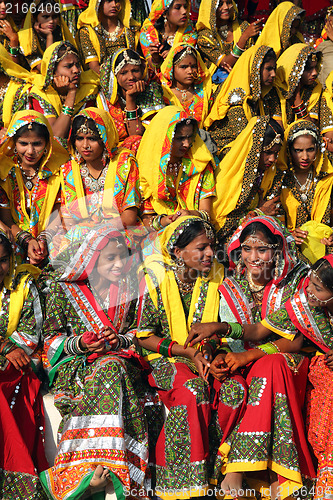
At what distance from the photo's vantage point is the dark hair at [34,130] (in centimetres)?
530

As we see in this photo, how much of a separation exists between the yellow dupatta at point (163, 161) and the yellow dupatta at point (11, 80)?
139 centimetres

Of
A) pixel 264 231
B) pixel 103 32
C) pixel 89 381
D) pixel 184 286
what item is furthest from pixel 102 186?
pixel 103 32

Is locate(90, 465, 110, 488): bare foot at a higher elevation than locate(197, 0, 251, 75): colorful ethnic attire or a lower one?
lower

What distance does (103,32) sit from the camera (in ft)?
23.0

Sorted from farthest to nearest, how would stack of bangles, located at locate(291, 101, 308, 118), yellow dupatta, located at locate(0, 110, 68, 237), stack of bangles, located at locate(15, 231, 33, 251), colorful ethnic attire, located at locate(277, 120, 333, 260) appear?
stack of bangles, located at locate(291, 101, 308, 118) < colorful ethnic attire, located at locate(277, 120, 333, 260) < yellow dupatta, located at locate(0, 110, 68, 237) < stack of bangles, located at locate(15, 231, 33, 251)

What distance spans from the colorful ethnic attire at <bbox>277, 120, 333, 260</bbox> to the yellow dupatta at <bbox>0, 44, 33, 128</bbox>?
2.46 m

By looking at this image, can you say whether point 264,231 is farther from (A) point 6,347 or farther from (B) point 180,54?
(B) point 180,54

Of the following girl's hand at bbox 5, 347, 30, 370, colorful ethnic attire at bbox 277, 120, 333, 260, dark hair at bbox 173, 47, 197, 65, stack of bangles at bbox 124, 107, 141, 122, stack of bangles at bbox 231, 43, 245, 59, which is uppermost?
stack of bangles at bbox 231, 43, 245, 59

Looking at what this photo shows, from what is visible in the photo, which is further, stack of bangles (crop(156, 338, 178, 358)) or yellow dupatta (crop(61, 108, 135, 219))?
yellow dupatta (crop(61, 108, 135, 219))

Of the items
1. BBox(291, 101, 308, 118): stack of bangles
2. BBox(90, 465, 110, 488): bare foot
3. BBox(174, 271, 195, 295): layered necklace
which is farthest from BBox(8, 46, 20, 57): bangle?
BBox(90, 465, 110, 488): bare foot

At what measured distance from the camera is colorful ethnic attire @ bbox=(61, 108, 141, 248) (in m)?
5.41

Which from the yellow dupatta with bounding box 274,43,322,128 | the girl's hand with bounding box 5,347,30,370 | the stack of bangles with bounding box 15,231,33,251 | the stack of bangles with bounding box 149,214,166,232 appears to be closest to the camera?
the girl's hand with bounding box 5,347,30,370

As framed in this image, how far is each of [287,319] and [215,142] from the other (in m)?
2.44

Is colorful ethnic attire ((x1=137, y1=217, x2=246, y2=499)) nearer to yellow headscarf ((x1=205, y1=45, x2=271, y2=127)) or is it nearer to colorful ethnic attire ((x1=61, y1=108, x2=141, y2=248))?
colorful ethnic attire ((x1=61, y1=108, x2=141, y2=248))
